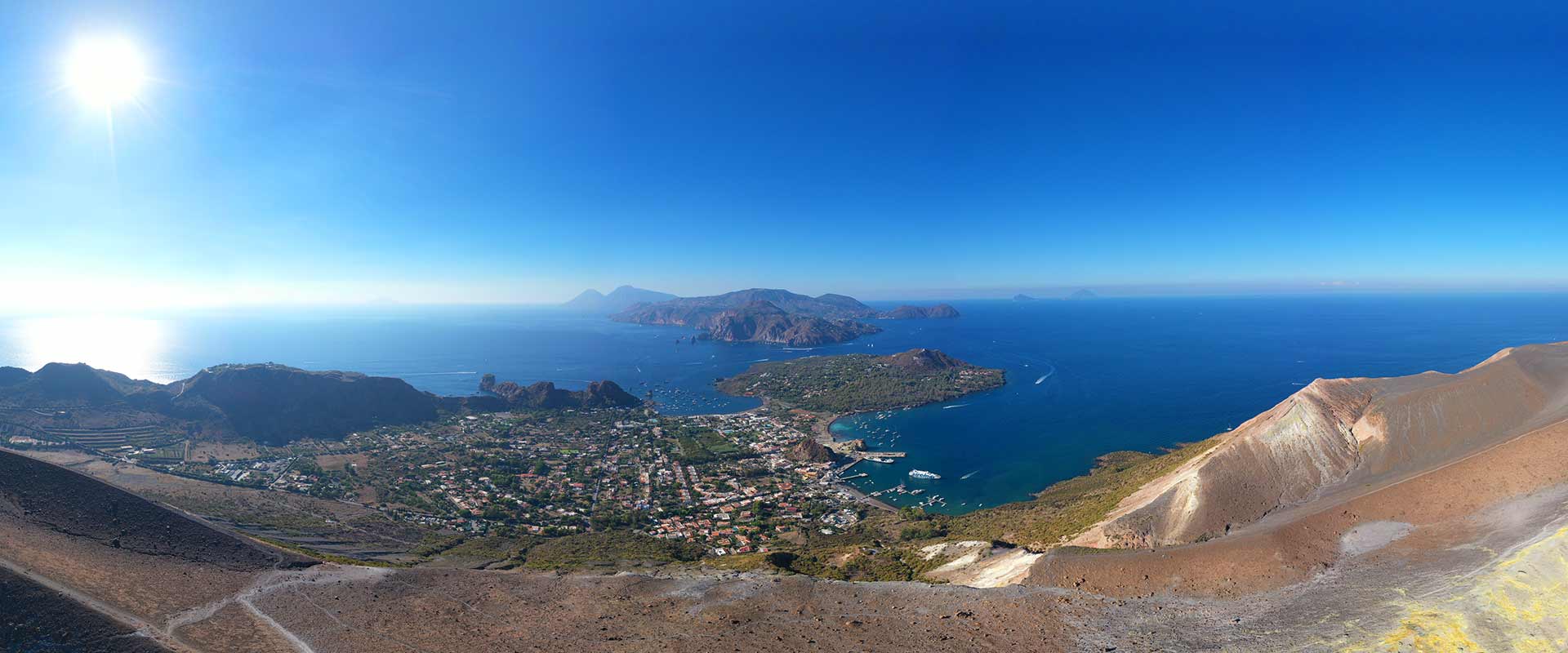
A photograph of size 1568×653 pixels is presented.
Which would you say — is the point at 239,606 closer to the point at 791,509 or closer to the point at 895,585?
the point at 895,585

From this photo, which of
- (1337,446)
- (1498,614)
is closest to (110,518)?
(1498,614)

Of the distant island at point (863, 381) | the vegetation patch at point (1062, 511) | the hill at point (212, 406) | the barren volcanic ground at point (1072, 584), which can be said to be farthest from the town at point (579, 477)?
the barren volcanic ground at point (1072, 584)

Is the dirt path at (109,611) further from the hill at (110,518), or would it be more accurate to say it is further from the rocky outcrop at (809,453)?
the rocky outcrop at (809,453)

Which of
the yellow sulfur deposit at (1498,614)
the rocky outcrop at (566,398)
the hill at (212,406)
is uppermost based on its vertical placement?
the yellow sulfur deposit at (1498,614)

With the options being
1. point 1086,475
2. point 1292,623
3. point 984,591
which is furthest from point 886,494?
point 1292,623

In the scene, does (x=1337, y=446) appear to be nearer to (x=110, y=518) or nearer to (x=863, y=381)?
(x=110, y=518)

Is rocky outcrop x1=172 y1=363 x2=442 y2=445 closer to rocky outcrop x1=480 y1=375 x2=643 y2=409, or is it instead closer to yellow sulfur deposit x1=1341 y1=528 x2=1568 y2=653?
rocky outcrop x1=480 y1=375 x2=643 y2=409
